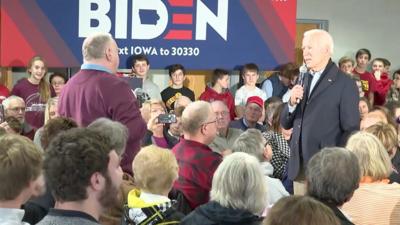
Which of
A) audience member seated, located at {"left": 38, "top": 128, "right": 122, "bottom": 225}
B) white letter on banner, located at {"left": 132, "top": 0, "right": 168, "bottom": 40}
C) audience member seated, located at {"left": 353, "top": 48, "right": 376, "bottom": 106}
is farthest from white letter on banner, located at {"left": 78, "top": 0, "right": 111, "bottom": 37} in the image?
audience member seated, located at {"left": 38, "top": 128, "right": 122, "bottom": 225}

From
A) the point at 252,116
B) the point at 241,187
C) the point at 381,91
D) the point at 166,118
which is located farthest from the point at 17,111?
the point at 381,91

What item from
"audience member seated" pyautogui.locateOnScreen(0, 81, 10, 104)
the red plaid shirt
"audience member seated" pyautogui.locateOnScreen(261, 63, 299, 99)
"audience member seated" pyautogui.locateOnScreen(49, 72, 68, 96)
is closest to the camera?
the red plaid shirt

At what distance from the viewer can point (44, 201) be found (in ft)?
8.87

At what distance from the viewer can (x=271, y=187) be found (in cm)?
360

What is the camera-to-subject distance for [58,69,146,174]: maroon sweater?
3.35 meters

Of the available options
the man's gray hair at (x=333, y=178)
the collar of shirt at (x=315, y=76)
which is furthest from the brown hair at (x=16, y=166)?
the collar of shirt at (x=315, y=76)

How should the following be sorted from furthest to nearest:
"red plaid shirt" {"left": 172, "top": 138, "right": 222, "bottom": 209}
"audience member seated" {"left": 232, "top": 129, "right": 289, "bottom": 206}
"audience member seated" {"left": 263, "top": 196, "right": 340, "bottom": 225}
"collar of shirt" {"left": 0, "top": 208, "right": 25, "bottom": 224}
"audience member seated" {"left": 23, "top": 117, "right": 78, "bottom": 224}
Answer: "audience member seated" {"left": 232, "top": 129, "right": 289, "bottom": 206} < "red plaid shirt" {"left": 172, "top": 138, "right": 222, "bottom": 209} < "audience member seated" {"left": 23, "top": 117, "right": 78, "bottom": 224} < "collar of shirt" {"left": 0, "top": 208, "right": 25, "bottom": 224} < "audience member seated" {"left": 263, "top": 196, "right": 340, "bottom": 225}

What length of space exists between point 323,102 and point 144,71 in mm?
3726

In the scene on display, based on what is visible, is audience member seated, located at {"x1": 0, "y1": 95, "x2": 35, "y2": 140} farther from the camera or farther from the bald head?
the bald head

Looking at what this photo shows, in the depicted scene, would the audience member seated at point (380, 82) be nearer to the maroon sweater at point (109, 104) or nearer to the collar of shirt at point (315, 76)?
the collar of shirt at point (315, 76)

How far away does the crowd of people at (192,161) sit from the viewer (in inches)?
69.1

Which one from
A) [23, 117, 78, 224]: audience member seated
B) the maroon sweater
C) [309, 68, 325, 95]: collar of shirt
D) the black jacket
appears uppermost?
[309, 68, 325, 95]: collar of shirt

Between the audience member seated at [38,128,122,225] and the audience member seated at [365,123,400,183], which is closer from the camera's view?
the audience member seated at [38,128,122,225]

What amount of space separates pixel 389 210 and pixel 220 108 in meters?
2.34
